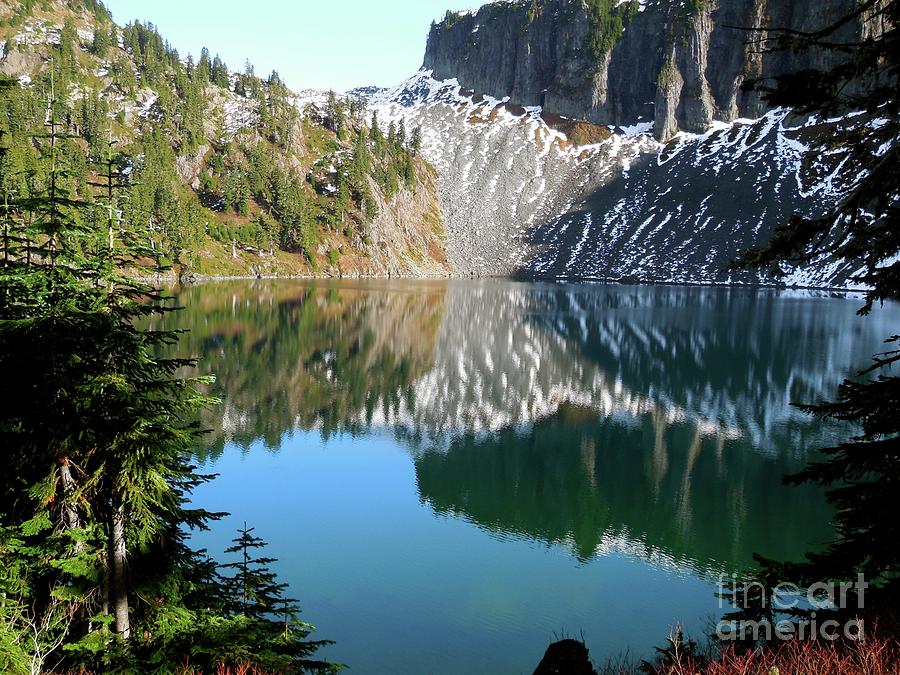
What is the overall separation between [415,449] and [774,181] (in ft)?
661

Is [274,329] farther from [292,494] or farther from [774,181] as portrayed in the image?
[774,181]

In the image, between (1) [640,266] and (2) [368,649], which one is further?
(1) [640,266]

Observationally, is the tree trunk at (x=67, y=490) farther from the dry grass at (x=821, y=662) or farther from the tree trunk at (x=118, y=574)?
the dry grass at (x=821, y=662)

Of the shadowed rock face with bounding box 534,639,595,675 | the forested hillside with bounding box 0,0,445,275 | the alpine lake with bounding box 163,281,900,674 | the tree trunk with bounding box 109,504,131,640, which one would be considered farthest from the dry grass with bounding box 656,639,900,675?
the forested hillside with bounding box 0,0,445,275

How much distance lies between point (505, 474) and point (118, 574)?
2497 centimetres

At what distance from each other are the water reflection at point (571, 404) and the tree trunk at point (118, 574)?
58.7 ft

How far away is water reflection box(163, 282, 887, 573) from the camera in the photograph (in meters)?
27.1

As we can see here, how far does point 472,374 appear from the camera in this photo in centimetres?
5831

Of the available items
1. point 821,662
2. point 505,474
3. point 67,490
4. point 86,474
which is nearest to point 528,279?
point 505,474

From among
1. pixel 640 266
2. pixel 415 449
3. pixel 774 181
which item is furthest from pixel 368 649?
pixel 774 181

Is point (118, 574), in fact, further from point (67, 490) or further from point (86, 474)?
point (86, 474)

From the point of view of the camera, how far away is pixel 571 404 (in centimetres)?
4775

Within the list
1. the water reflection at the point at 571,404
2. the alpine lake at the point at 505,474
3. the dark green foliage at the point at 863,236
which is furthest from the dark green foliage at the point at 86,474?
the water reflection at the point at 571,404

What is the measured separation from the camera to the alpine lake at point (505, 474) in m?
19.0
